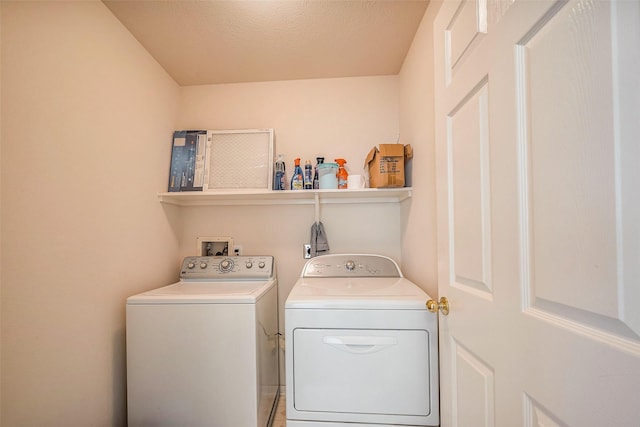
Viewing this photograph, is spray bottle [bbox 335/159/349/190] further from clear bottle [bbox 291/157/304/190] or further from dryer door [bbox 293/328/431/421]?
dryer door [bbox 293/328/431/421]

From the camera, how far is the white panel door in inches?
15.0

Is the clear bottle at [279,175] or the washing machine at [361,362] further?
the clear bottle at [279,175]

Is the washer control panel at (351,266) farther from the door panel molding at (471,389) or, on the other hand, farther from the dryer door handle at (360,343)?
the door panel molding at (471,389)

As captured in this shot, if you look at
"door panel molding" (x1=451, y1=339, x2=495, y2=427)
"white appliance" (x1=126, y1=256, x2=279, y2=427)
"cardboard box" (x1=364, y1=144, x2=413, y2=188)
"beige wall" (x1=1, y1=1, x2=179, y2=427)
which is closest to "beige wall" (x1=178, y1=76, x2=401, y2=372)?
"cardboard box" (x1=364, y1=144, x2=413, y2=188)

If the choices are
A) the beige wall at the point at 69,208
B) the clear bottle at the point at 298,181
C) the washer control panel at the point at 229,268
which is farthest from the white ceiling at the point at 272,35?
the washer control panel at the point at 229,268

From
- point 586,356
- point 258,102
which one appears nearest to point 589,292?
point 586,356

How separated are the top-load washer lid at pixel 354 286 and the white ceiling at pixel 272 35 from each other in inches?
57.9

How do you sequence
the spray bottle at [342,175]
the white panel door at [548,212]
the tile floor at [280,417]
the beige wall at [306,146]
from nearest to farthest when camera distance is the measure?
the white panel door at [548,212]
the tile floor at [280,417]
the spray bottle at [342,175]
the beige wall at [306,146]

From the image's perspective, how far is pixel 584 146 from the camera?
0.43 metres

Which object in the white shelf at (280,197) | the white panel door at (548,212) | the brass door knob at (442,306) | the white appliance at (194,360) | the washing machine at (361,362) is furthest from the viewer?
the white shelf at (280,197)

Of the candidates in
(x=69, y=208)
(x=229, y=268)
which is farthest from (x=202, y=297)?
(x=69, y=208)

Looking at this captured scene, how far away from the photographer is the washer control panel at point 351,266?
1.75m

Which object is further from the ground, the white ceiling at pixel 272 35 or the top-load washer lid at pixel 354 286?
the white ceiling at pixel 272 35

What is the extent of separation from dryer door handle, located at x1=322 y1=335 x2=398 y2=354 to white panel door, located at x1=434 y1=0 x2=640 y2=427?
327 mm
